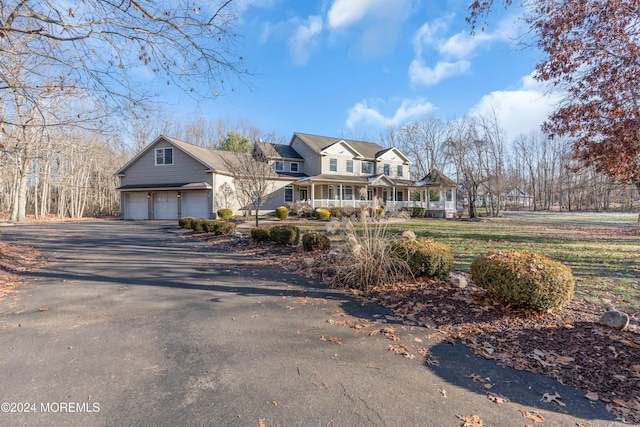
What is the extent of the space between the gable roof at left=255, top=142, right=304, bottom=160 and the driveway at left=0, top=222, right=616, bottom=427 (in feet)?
75.5

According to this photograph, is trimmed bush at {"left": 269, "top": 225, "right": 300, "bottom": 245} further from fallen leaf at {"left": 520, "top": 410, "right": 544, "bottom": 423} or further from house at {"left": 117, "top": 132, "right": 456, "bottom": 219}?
house at {"left": 117, "top": 132, "right": 456, "bottom": 219}

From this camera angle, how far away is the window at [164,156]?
2558 cm

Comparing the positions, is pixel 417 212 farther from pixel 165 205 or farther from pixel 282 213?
pixel 165 205

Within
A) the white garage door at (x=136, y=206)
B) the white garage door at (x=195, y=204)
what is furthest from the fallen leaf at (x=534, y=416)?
the white garage door at (x=136, y=206)

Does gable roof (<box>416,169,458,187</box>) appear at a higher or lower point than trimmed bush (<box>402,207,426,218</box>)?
higher

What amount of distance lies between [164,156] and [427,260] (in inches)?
1004

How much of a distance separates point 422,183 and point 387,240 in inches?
1058

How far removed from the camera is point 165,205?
25.8 metres

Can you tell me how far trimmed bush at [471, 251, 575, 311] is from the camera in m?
4.23

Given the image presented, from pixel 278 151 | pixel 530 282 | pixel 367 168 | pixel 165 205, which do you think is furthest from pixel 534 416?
pixel 367 168

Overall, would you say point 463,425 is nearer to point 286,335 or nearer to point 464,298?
point 286,335

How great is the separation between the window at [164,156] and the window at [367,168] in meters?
17.9

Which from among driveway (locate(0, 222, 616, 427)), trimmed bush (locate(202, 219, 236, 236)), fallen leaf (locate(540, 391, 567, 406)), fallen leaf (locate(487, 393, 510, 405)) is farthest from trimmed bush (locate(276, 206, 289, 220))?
fallen leaf (locate(540, 391, 567, 406))

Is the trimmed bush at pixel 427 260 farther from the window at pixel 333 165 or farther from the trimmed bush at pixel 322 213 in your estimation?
the window at pixel 333 165
